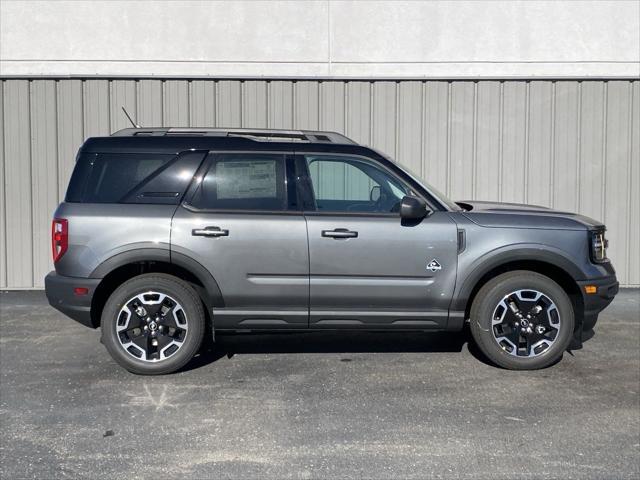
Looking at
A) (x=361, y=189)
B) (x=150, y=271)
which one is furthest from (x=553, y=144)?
(x=150, y=271)

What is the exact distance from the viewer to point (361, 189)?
6734 mm

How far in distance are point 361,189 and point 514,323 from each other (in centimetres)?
162

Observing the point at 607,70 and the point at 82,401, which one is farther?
the point at 607,70

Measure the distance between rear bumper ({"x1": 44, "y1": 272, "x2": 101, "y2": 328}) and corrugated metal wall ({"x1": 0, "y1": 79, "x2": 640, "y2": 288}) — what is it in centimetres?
438

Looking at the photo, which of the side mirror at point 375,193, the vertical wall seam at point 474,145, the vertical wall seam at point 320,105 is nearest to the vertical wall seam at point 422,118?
the vertical wall seam at point 474,145

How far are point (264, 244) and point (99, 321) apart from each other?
1.50m

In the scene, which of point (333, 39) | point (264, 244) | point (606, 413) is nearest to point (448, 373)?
point (606, 413)

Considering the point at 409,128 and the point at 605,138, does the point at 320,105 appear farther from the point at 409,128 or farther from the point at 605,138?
the point at 605,138

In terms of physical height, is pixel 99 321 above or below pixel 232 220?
below

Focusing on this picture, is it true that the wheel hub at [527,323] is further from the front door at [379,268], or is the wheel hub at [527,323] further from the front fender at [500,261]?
the front door at [379,268]

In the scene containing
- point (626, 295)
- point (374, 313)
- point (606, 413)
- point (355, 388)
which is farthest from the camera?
point (626, 295)

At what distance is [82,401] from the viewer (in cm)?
587

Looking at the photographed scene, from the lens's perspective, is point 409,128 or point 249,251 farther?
point 409,128

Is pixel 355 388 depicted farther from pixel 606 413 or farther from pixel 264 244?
pixel 606 413
